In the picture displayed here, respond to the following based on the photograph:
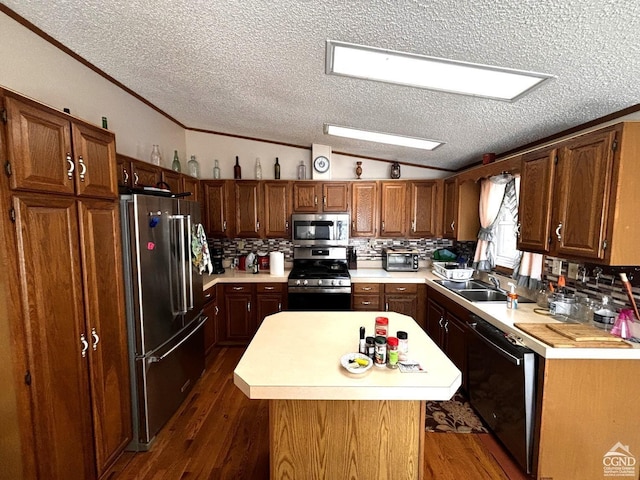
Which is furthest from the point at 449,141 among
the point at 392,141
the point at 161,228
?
the point at 161,228

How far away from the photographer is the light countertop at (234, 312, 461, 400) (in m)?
1.15

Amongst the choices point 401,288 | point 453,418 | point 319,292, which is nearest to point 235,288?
point 319,292

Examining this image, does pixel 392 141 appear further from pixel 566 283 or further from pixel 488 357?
pixel 488 357

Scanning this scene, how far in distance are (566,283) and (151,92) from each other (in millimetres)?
3889

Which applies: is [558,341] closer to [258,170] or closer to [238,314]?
[238,314]

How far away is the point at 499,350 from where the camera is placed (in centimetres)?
181

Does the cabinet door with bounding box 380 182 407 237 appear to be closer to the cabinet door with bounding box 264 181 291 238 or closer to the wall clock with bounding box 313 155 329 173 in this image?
the wall clock with bounding box 313 155 329 173

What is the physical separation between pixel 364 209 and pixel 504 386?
236cm

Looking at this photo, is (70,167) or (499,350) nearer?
(70,167)

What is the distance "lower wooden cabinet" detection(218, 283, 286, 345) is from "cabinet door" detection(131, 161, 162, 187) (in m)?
1.43

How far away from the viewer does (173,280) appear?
7.02ft

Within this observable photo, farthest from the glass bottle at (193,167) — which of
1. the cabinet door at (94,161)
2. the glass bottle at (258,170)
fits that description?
the cabinet door at (94,161)

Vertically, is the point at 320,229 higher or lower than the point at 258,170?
lower

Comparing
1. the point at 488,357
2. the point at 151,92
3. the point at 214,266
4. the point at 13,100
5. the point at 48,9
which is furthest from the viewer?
the point at 214,266
